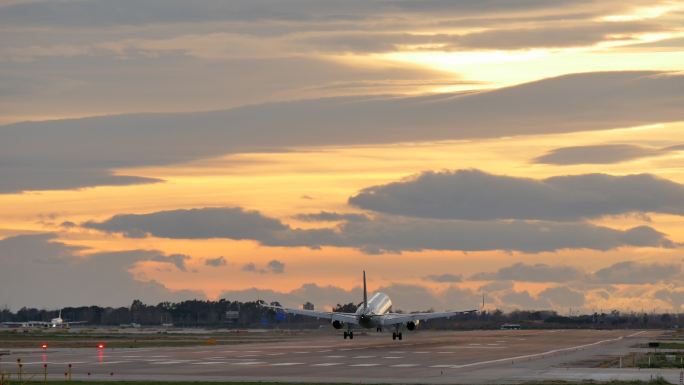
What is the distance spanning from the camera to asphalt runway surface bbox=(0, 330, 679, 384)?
73125mm

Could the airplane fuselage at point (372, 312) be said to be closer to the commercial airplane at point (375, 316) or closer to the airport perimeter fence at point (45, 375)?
the commercial airplane at point (375, 316)

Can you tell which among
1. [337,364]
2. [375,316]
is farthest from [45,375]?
[375,316]

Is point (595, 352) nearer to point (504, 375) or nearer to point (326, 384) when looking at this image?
point (504, 375)

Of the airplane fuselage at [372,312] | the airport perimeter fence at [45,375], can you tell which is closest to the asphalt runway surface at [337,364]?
the airport perimeter fence at [45,375]

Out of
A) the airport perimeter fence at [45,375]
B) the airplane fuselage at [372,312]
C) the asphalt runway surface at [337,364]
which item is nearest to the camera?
the airport perimeter fence at [45,375]

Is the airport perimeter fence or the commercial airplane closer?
the airport perimeter fence

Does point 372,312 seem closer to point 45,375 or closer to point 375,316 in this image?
point 375,316

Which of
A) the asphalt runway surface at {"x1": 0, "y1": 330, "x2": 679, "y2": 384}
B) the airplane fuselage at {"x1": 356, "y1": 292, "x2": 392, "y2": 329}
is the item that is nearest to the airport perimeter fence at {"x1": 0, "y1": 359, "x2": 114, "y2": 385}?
the asphalt runway surface at {"x1": 0, "y1": 330, "x2": 679, "y2": 384}

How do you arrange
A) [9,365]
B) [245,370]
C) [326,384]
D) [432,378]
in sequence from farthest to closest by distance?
[9,365] < [245,370] < [432,378] < [326,384]

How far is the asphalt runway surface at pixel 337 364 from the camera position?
240 ft

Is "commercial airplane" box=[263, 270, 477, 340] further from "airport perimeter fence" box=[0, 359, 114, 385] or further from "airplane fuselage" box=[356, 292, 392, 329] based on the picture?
"airport perimeter fence" box=[0, 359, 114, 385]

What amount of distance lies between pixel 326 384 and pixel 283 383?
3.08m

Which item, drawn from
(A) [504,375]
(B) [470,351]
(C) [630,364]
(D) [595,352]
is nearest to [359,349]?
(B) [470,351]

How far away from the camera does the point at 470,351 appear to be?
368 ft
